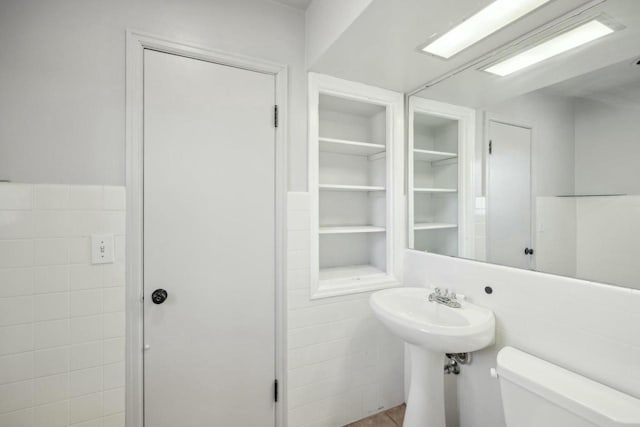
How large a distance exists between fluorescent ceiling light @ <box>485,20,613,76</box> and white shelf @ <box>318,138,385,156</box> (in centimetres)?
77

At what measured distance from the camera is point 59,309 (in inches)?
44.0

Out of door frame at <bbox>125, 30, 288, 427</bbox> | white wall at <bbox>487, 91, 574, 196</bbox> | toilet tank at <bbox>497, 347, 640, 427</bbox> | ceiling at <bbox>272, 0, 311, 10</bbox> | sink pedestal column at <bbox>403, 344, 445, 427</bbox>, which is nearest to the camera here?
toilet tank at <bbox>497, 347, 640, 427</bbox>

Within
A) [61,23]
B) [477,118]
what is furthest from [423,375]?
[61,23]

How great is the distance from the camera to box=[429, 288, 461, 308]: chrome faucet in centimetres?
136

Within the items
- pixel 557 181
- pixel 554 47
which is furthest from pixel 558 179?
pixel 554 47

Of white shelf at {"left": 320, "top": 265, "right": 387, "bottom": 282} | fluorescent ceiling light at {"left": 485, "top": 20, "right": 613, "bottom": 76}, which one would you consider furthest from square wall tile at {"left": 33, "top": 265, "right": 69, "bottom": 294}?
fluorescent ceiling light at {"left": 485, "top": 20, "right": 613, "bottom": 76}

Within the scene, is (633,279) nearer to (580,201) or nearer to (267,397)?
(580,201)

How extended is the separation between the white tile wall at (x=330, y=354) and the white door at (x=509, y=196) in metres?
0.88

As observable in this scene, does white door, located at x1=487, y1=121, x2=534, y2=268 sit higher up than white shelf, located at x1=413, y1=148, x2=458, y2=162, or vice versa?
white shelf, located at x1=413, y1=148, x2=458, y2=162

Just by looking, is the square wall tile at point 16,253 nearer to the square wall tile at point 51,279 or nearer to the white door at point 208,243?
the square wall tile at point 51,279

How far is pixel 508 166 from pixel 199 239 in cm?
171

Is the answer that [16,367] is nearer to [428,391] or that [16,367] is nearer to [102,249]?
[102,249]

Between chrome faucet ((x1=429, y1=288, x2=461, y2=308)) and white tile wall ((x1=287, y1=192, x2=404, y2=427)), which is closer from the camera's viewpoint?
chrome faucet ((x1=429, y1=288, x2=461, y2=308))

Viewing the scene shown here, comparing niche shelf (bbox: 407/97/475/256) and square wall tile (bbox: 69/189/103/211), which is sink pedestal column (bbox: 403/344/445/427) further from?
square wall tile (bbox: 69/189/103/211)
